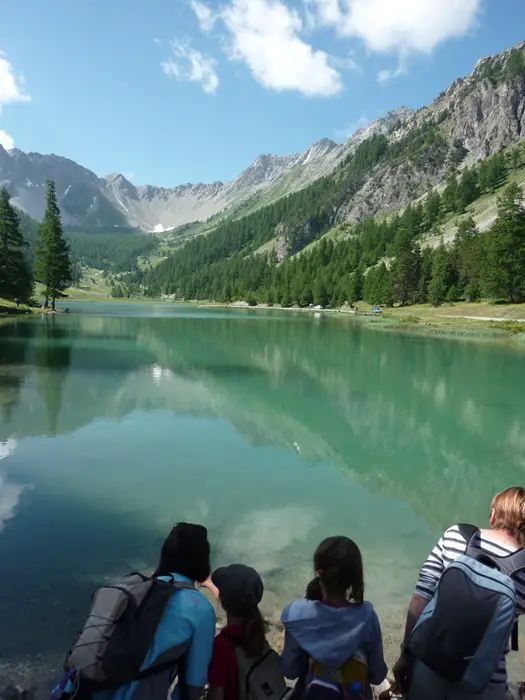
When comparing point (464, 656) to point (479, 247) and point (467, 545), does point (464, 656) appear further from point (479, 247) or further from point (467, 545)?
point (479, 247)

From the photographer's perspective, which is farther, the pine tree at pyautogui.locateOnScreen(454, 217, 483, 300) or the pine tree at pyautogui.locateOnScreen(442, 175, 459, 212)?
the pine tree at pyautogui.locateOnScreen(442, 175, 459, 212)

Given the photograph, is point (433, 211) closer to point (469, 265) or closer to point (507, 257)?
point (469, 265)

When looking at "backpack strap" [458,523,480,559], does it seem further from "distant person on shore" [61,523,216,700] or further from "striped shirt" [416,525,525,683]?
"distant person on shore" [61,523,216,700]

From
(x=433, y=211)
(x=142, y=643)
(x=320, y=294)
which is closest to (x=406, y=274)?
(x=320, y=294)

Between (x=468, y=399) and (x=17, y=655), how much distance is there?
20.6 metres

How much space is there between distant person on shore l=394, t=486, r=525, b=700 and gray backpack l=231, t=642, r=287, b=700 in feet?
3.15

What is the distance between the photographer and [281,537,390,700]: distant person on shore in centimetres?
336

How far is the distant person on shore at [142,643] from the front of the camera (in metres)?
2.90

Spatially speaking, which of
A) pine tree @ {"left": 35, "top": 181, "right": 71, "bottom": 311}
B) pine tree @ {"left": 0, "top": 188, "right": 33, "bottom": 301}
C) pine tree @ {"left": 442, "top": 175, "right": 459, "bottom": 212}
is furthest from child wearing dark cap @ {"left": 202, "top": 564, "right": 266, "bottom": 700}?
pine tree @ {"left": 442, "top": 175, "right": 459, "bottom": 212}

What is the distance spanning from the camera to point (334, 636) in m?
3.36

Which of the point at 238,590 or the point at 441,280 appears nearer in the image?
the point at 238,590

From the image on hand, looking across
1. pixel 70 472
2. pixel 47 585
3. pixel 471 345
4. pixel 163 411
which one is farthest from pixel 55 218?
pixel 47 585

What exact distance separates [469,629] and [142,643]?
204cm

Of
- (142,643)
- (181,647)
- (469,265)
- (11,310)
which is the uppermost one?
(469,265)
